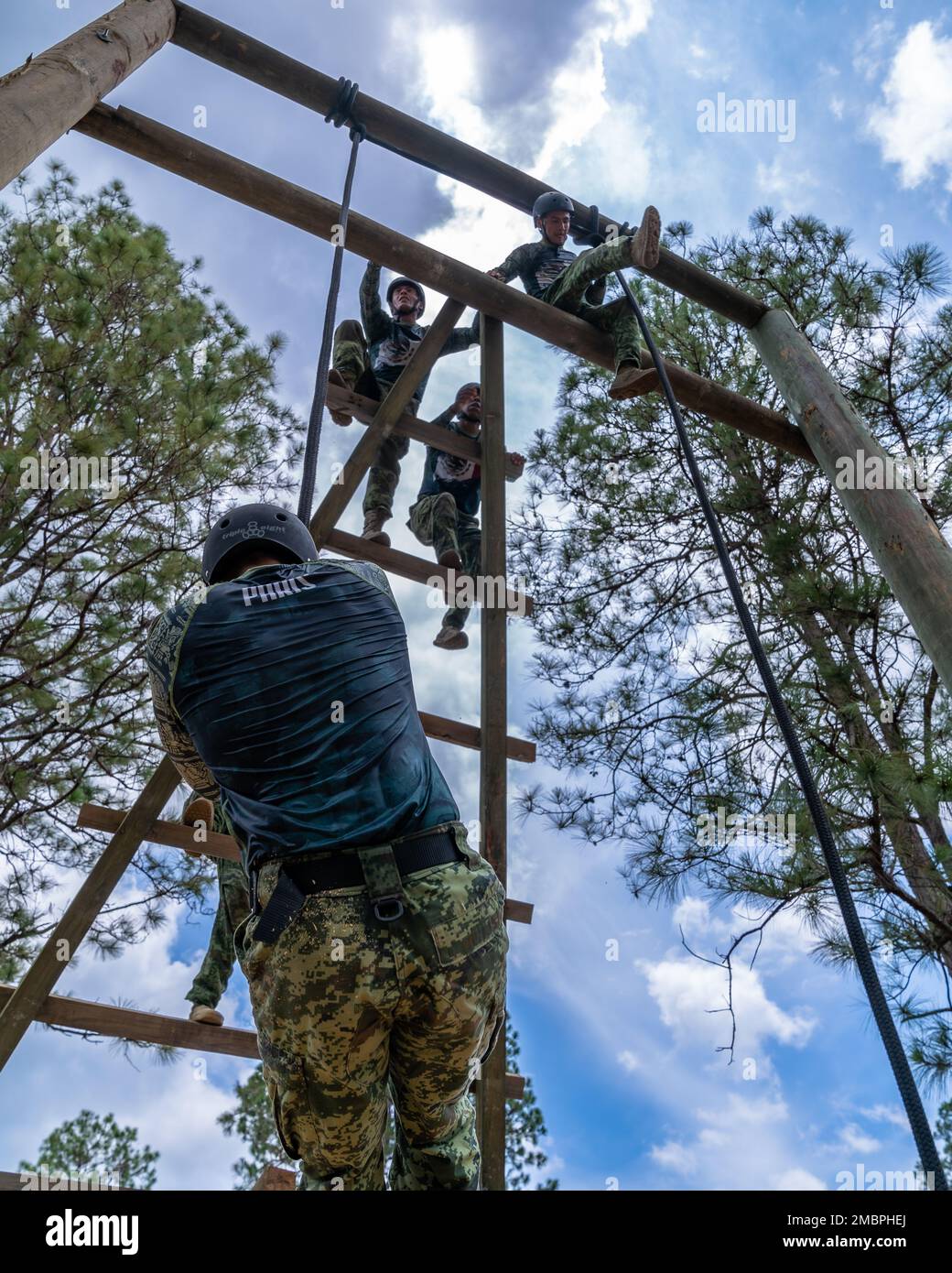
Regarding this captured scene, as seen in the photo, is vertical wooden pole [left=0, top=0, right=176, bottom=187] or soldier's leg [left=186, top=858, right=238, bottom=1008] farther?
soldier's leg [left=186, top=858, right=238, bottom=1008]

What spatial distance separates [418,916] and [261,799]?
1.12ft

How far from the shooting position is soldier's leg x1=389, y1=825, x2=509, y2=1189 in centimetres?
162

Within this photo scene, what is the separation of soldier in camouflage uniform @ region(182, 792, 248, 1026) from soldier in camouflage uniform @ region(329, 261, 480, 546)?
5.27ft

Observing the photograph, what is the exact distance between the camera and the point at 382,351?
5109 millimetres

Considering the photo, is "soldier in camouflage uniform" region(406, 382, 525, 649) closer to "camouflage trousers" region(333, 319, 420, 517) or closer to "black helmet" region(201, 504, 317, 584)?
"camouflage trousers" region(333, 319, 420, 517)

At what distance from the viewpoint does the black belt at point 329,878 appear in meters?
1.60

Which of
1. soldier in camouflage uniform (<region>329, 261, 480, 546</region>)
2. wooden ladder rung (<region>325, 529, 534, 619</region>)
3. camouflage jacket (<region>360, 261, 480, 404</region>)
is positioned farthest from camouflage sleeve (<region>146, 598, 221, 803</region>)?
camouflage jacket (<region>360, 261, 480, 404</region>)

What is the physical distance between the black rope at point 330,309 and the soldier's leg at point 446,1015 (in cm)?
122

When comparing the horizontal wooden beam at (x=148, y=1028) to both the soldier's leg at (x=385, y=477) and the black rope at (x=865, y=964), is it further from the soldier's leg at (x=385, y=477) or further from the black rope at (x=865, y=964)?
the soldier's leg at (x=385, y=477)

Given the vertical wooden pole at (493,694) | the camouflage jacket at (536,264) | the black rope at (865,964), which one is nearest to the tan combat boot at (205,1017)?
the vertical wooden pole at (493,694)

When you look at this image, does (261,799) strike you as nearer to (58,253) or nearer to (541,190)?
(541,190)

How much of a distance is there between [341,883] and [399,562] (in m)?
2.49

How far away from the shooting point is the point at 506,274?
502 centimetres
